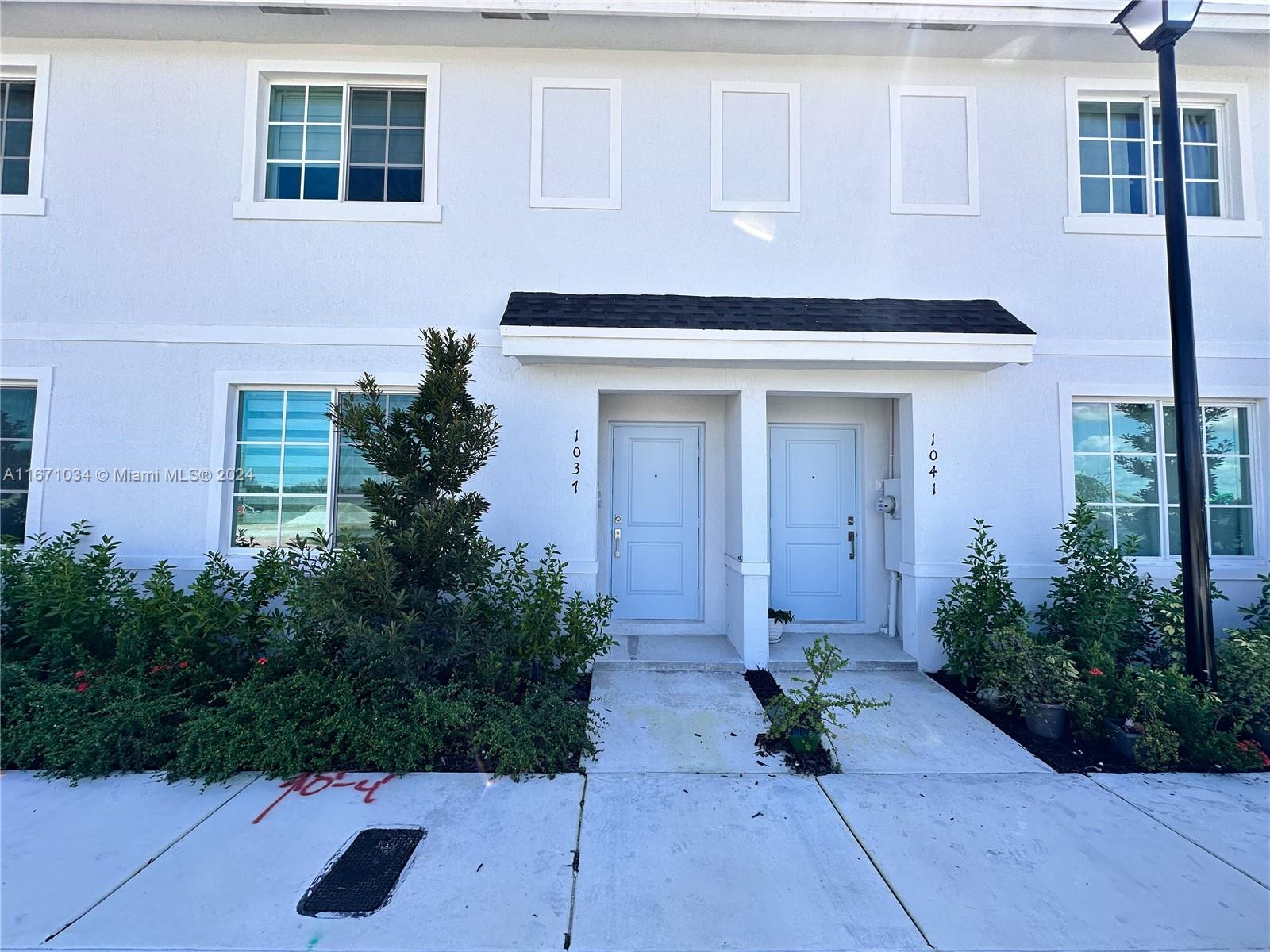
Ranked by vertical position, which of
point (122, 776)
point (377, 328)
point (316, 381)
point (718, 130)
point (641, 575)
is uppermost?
point (718, 130)

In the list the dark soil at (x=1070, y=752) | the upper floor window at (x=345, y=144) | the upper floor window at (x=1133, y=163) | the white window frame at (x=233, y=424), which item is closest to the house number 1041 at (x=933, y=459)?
the dark soil at (x=1070, y=752)

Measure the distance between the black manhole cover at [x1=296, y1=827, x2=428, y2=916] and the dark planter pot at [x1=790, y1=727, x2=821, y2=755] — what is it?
7.50 feet

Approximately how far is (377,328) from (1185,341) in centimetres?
647

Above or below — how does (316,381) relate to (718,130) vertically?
below

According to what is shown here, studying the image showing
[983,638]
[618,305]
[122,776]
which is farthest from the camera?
[618,305]

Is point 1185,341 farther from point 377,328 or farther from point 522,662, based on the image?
point 377,328

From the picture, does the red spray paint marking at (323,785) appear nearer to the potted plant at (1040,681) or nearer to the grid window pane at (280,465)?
the grid window pane at (280,465)

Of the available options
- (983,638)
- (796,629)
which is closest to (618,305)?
(796,629)

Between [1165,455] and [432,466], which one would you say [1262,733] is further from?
[432,466]

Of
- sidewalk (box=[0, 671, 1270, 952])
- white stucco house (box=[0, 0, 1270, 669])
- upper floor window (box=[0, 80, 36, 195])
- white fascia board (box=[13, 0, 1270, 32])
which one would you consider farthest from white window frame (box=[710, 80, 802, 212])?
upper floor window (box=[0, 80, 36, 195])

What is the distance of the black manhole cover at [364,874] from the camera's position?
8.91 feet

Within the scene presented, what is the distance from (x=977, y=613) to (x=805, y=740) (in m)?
2.20

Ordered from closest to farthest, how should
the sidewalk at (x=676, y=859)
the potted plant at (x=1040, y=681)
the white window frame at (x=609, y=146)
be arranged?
the sidewalk at (x=676, y=859) → the potted plant at (x=1040, y=681) → the white window frame at (x=609, y=146)

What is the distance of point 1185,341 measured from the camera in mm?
4520
